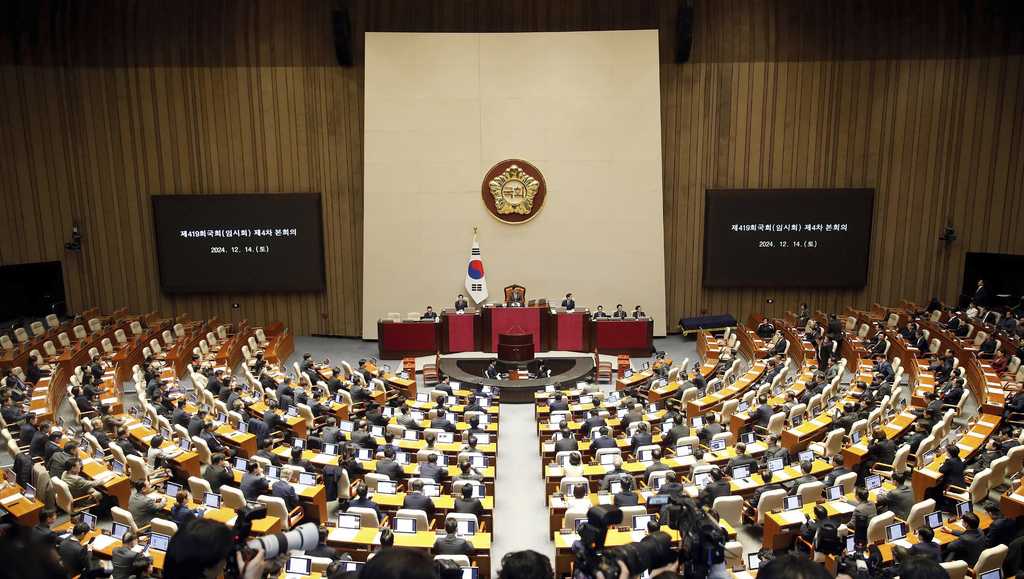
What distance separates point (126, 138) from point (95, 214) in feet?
8.09

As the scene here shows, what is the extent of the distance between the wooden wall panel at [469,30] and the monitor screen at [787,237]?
1.65 ft

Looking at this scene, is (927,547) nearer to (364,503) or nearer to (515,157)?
(364,503)

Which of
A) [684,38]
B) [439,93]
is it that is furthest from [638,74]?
[439,93]

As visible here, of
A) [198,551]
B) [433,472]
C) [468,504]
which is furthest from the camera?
[433,472]

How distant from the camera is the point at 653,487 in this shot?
8.62 meters

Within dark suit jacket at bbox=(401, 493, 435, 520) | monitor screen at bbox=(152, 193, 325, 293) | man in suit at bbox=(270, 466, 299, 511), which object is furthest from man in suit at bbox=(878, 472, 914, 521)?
monitor screen at bbox=(152, 193, 325, 293)

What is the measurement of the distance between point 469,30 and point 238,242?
9.10m

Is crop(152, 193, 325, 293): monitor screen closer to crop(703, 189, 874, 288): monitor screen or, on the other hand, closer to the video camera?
crop(703, 189, 874, 288): monitor screen

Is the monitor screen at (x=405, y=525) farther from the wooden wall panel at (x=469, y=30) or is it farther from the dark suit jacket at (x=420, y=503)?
the wooden wall panel at (x=469, y=30)

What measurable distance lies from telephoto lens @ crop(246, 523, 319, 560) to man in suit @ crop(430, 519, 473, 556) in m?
4.04

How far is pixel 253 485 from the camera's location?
809 cm

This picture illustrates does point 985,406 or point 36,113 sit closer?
point 985,406

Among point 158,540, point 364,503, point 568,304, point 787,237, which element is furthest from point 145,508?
point 787,237

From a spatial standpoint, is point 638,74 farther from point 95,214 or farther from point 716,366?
point 95,214
